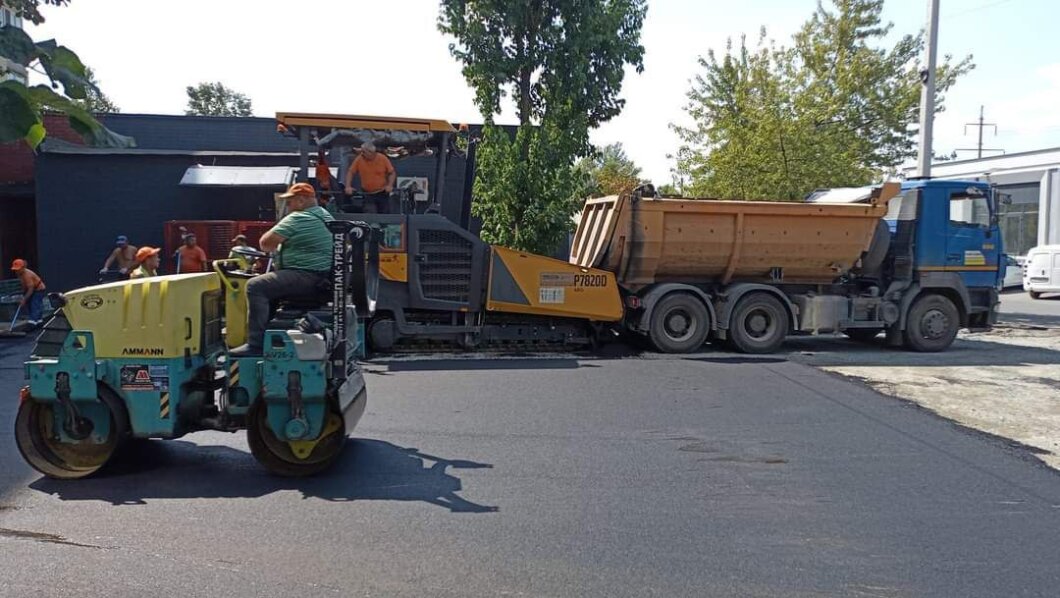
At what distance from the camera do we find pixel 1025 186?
36125 millimetres

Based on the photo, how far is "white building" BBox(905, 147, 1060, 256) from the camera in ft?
111

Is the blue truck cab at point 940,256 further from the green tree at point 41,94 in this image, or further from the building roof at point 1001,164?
the building roof at point 1001,164

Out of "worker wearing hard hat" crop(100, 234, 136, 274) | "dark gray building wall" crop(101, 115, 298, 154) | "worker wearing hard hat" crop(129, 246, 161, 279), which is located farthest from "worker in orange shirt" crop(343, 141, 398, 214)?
"dark gray building wall" crop(101, 115, 298, 154)

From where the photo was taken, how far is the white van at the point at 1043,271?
25.0 m

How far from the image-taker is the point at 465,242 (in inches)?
470

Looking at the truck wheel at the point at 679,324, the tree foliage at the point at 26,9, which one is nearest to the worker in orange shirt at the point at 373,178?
the truck wheel at the point at 679,324

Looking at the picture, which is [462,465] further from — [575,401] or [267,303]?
[575,401]

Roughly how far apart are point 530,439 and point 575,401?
5.55 feet

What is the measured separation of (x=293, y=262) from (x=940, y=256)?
1042 cm

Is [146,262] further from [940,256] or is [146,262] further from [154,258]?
[940,256]

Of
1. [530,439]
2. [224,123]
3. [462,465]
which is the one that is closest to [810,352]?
[530,439]

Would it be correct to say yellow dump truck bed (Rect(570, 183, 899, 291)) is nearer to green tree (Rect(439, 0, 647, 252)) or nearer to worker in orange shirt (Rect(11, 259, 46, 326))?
green tree (Rect(439, 0, 647, 252))

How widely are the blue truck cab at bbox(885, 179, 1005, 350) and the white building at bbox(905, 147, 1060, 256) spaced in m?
20.1

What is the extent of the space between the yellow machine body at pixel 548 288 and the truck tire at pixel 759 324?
183cm
